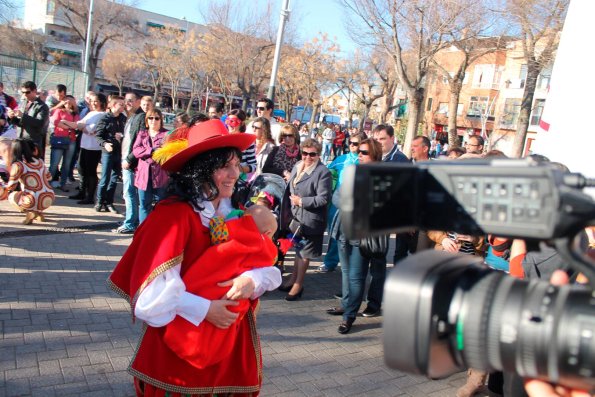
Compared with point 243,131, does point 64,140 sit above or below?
below

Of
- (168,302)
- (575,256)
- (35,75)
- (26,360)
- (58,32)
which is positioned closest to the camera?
(575,256)

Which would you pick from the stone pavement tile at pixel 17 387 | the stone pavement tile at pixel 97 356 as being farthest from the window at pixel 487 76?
the stone pavement tile at pixel 17 387

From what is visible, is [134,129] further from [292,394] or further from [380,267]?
[292,394]

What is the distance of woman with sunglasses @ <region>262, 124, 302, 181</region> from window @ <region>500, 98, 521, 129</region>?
4427cm

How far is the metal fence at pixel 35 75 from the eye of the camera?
1434cm

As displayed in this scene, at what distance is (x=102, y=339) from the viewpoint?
3.72 meters

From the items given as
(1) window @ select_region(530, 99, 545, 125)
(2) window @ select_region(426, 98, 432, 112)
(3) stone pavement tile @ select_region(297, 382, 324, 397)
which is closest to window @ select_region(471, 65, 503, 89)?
(2) window @ select_region(426, 98, 432, 112)

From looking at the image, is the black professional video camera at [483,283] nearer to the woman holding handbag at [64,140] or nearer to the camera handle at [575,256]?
the camera handle at [575,256]

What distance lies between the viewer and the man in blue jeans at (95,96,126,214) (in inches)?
294

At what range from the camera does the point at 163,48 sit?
4169 centimetres

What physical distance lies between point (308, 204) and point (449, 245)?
4.90ft

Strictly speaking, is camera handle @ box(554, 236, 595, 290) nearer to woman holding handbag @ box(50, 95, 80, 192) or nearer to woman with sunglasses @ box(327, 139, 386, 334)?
woman with sunglasses @ box(327, 139, 386, 334)

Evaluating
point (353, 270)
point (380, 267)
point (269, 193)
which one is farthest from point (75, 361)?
point (380, 267)

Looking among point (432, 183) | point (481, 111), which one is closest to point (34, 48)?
point (481, 111)
